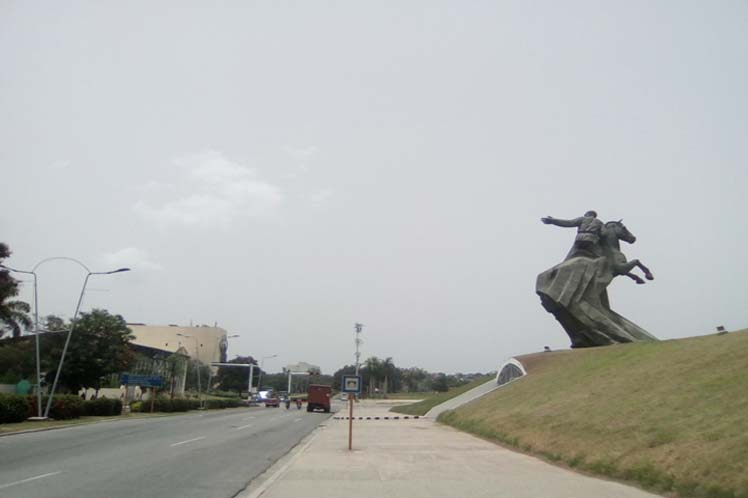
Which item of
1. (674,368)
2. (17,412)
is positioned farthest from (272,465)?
(17,412)

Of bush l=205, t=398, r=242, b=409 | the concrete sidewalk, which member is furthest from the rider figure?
bush l=205, t=398, r=242, b=409

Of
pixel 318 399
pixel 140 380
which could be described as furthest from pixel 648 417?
pixel 318 399

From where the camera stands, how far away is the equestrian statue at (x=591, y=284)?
4119cm

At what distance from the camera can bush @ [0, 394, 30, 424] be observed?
27.1 metres

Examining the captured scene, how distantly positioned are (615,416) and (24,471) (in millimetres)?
15296

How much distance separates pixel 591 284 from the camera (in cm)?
4200

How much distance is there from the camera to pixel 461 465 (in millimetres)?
15352

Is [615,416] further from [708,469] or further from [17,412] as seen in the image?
[17,412]

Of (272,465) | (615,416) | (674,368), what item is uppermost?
(674,368)

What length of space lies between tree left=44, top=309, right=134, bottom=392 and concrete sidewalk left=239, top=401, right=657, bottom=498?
122ft

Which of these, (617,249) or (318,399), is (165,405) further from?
(617,249)

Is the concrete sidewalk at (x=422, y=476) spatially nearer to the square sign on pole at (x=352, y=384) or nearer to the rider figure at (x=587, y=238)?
the square sign on pole at (x=352, y=384)

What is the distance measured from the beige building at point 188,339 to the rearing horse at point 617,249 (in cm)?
8680

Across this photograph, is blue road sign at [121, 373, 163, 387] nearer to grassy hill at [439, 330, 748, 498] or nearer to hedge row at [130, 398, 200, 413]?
hedge row at [130, 398, 200, 413]
